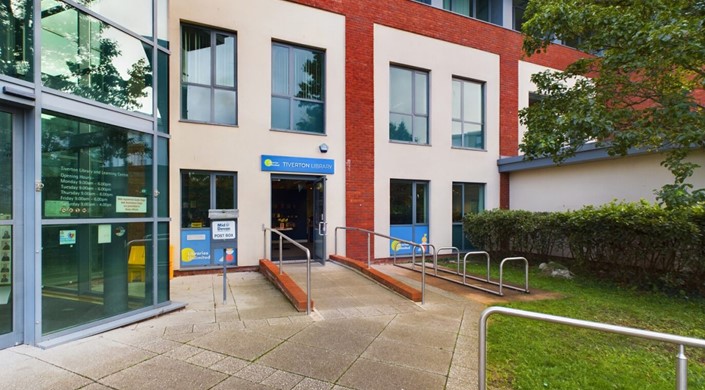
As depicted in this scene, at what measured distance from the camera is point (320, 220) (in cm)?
986

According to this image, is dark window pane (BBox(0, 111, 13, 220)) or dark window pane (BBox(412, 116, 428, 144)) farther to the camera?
dark window pane (BBox(412, 116, 428, 144))

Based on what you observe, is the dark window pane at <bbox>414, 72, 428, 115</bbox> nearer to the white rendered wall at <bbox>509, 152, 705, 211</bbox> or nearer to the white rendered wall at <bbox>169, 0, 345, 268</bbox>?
the white rendered wall at <bbox>169, 0, 345, 268</bbox>

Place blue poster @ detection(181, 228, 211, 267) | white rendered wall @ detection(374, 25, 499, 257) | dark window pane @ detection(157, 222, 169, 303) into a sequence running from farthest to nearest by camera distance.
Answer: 1. white rendered wall @ detection(374, 25, 499, 257)
2. blue poster @ detection(181, 228, 211, 267)
3. dark window pane @ detection(157, 222, 169, 303)

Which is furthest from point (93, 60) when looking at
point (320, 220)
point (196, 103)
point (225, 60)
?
point (320, 220)

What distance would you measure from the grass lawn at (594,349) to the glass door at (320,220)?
491cm

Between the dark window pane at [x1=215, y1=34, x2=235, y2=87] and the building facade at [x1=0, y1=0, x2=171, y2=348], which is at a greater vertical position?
the dark window pane at [x1=215, y1=34, x2=235, y2=87]

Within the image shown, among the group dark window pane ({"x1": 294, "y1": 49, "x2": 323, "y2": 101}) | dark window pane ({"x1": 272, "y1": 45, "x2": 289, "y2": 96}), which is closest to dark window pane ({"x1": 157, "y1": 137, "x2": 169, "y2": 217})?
dark window pane ({"x1": 272, "y1": 45, "x2": 289, "y2": 96})

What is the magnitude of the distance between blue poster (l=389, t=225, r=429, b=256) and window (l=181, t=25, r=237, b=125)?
5.35 m

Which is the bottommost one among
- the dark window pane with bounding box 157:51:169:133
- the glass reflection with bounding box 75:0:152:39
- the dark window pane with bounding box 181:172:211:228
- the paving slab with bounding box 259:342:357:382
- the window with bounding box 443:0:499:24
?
the paving slab with bounding box 259:342:357:382

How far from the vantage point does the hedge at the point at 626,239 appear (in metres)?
6.86

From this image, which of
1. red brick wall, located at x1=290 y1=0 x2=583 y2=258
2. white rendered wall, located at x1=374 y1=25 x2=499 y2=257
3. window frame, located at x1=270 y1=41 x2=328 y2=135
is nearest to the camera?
window frame, located at x1=270 y1=41 x2=328 y2=135

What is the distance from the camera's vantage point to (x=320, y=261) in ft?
31.4

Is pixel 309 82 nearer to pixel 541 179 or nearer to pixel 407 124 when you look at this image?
pixel 407 124

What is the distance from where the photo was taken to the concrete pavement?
3350mm
